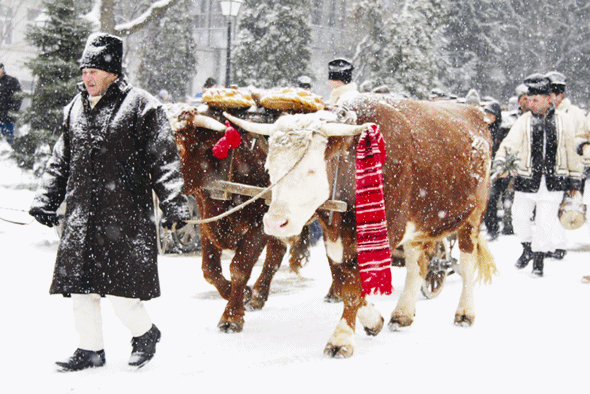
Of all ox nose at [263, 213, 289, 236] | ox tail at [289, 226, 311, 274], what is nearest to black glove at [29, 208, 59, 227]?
ox nose at [263, 213, 289, 236]

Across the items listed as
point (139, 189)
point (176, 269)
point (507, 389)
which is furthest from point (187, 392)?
point (176, 269)

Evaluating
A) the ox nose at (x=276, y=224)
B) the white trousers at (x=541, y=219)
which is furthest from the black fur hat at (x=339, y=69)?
the ox nose at (x=276, y=224)

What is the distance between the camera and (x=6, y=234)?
34.4ft

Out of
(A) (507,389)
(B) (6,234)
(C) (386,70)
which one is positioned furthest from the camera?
(C) (386,70)

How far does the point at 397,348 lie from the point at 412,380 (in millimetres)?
833

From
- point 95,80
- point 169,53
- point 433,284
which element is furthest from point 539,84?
point 169,53

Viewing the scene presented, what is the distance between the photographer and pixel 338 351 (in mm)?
5141

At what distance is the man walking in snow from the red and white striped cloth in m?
4.29

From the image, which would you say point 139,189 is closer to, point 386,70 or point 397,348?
point 397,348

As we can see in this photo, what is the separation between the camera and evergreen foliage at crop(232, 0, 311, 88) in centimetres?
2677

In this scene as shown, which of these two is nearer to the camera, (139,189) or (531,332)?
(139,189)

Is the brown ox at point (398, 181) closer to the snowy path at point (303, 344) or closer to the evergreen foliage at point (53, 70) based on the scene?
the snowy path at point (303, 344)

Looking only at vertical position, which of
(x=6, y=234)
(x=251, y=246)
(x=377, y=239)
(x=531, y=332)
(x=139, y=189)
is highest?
(x=139, y=189)

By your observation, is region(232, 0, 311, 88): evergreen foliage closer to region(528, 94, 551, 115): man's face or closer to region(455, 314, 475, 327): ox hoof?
region(528, 94, 551, 115): man's face
